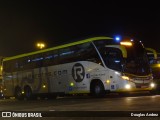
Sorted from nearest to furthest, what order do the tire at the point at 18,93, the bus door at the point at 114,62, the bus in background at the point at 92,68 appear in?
the bus door at the point at 114,62 → the bus in background at the point at 92,68 → the tire at the point at 18,93

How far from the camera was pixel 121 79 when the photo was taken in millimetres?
22438

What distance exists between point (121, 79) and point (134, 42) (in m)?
2.60

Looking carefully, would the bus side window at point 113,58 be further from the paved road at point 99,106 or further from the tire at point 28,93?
the tire at point 28,93

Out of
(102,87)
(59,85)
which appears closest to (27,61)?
(59,85)

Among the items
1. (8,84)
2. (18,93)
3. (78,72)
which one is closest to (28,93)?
(18,93)

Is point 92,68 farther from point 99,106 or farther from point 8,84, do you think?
point 8,84

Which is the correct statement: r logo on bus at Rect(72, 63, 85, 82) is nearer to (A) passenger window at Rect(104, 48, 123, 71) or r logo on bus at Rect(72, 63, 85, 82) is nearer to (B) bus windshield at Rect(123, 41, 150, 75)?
(A) passenger window at Rect(104, 48, 123, 71)

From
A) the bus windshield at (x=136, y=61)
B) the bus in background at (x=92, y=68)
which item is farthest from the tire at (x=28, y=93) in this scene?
the bus windshield at (x=136, y=61)

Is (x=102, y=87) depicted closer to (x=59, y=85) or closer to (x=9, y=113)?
(x=59, y=85)

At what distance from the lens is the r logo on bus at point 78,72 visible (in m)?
24.5

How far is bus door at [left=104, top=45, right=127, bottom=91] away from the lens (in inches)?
885

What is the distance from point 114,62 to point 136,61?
1412 millimetres

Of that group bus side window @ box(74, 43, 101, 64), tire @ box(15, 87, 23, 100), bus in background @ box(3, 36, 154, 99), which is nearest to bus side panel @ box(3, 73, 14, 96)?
tire @ box(15, 87, 23, 100)

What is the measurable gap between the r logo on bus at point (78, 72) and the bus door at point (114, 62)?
2.22m
